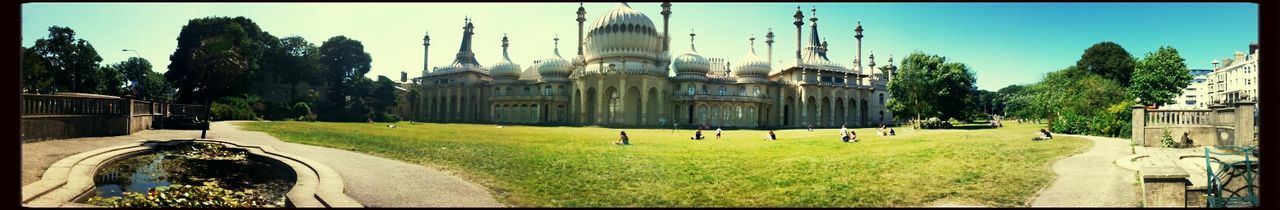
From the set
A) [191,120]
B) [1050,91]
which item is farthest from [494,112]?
[1050,91]

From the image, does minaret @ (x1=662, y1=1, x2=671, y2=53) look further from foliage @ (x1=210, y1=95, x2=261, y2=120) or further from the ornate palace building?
foliage @ (x1=210, y1=95, x2=261, y2=120)

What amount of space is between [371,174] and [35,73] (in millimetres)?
10026

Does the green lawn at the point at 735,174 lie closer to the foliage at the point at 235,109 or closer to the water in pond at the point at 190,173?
the water in pond at the point at 190,173

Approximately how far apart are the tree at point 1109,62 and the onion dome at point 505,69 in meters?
47.6

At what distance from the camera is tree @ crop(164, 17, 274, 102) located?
1091 centimetres

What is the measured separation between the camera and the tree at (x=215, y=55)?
1091 centimetres

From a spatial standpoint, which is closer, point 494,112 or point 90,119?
→ point 90,119

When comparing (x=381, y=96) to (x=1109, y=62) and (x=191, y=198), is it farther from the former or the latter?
(x=1109, y=62)

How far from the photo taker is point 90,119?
11.3 metres

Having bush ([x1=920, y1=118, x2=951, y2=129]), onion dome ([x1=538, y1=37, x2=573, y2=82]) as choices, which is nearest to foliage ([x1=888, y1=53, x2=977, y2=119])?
bush ([x1=920, y1=118, x2=951, y2=129])

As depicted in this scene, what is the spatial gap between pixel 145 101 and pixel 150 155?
174 inches

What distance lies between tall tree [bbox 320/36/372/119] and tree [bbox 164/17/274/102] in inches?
60.7

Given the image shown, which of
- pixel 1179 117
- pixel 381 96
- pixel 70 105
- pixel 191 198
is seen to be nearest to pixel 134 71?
pixel 70 105
